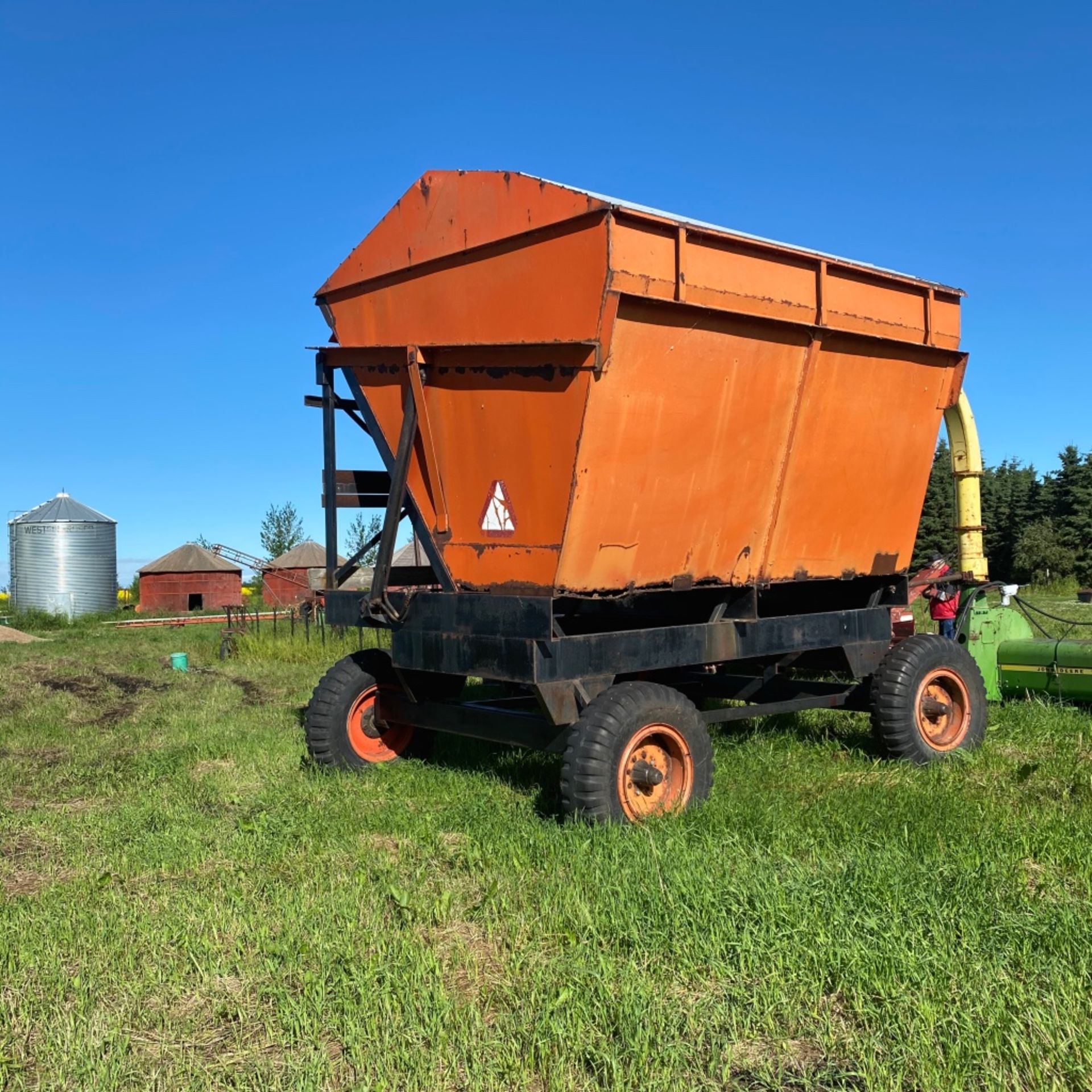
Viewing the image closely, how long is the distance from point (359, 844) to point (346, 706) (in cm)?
179

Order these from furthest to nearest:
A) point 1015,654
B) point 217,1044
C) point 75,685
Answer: point 75,685
point 1015,654
point 217,1044

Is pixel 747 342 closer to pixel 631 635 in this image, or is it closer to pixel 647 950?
pixel 631 635

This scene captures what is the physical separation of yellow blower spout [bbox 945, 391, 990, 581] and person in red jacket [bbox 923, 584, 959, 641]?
231 mm

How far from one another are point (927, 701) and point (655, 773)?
8.81 feet

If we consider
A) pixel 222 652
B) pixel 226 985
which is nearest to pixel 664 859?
pixel 226 985

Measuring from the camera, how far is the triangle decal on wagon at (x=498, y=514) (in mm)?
5793

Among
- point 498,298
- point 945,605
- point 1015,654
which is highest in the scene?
point 498,298

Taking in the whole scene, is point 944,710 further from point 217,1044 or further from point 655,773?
point 217,1044

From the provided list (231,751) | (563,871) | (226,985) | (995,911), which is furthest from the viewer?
(231,751)

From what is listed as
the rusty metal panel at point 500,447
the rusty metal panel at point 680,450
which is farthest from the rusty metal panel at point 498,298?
the rusty metal panel at point 680,450

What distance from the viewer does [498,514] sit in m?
5.87

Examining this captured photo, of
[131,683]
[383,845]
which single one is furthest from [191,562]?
[383,845]

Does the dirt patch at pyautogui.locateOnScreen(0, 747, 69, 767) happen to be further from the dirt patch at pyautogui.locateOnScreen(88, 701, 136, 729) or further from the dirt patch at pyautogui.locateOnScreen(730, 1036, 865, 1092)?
the dirt patch at pyautogui.locateOnScreen(730, 1036, 865, 1092)

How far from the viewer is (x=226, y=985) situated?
3.55 meters
